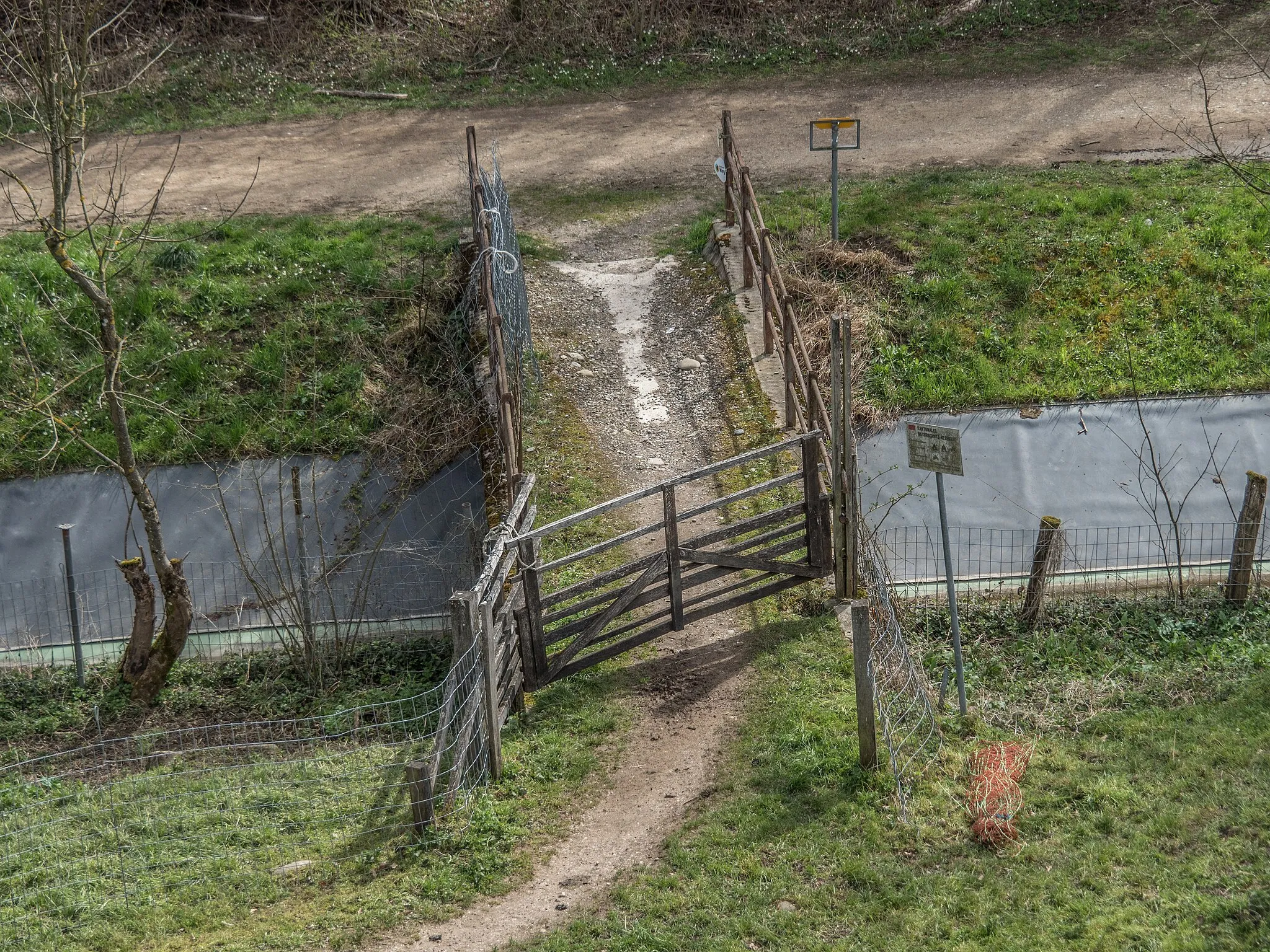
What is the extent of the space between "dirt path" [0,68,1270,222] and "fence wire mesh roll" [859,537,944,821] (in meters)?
8.93

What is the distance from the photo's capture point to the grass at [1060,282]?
43.4ft

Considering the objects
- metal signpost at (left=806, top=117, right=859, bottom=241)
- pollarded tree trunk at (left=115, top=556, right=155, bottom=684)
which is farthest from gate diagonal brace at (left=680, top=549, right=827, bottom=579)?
pollarded tree trunk at (left=115, top=556, right=155, bottom=684)

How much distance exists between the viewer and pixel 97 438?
523 inches

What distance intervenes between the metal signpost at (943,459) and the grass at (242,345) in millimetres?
5936

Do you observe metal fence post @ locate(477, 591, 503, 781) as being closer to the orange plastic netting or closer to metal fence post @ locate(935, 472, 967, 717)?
the orange plastic netting

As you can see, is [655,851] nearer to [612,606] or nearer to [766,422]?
[612,606]

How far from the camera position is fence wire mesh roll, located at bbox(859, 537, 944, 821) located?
779 centimetres

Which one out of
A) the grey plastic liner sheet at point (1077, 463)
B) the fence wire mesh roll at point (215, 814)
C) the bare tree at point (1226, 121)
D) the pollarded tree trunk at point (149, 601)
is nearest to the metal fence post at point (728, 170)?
the grey plastic liner sheet at point (1077, 463)

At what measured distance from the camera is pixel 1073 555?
37.1 feet

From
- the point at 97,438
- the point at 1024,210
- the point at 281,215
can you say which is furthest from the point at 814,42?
the point at 97,438

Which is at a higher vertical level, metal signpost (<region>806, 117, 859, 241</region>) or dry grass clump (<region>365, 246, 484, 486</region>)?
metal signpost (<region>806, 117, 859, 241</region>)

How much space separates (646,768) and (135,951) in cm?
327

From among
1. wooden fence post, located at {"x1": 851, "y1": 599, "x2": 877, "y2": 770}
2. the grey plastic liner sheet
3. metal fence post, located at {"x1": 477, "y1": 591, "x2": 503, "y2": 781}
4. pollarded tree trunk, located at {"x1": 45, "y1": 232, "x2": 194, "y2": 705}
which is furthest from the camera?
the grey plastic liner sheet

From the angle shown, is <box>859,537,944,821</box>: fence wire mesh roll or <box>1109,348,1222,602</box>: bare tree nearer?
<box>859,537,944,821</box>: fence wire mesh roll
